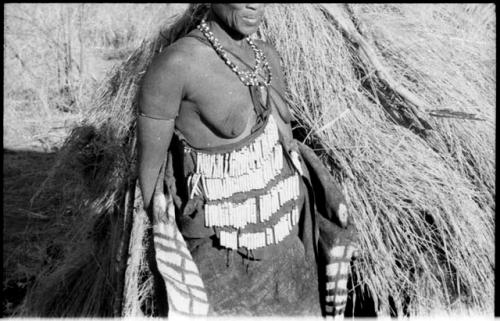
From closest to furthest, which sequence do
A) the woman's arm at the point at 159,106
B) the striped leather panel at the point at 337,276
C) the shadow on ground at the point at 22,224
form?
the woman's arm at the point at 159,106, the striped leather panel at the point at 337,276, the shadow on ground at the point at 22,224

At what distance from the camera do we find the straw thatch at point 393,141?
312 centimetres

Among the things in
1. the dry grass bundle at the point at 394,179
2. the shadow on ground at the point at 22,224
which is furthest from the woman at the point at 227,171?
the shadow on ground at the point at 22,224

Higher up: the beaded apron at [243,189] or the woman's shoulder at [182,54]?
the woman's shoulder at [182,54]

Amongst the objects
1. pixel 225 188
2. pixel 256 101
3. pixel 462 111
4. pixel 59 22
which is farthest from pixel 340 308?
pixel 59 22

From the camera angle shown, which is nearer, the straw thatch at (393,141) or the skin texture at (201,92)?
the skin texture at (201,92)

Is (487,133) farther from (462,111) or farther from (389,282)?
(389,282)

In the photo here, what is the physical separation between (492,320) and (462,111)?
0.88 m

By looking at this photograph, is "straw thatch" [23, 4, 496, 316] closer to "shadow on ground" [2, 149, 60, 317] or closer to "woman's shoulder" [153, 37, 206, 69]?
"woman's shoulder" [153, 37, 206, 69]

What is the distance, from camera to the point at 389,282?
3191mm

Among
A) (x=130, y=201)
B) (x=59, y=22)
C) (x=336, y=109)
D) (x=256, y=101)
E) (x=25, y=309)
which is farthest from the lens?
(x=59, y=22)

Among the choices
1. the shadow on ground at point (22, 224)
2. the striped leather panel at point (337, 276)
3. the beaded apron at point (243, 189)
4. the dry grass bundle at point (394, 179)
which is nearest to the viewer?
the beaded apron at point (243, 189)

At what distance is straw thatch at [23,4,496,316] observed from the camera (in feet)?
10.2

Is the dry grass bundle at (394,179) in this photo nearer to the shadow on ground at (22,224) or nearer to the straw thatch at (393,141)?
the straw thatch at (393,141)

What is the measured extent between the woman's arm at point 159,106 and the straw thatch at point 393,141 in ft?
3.12
